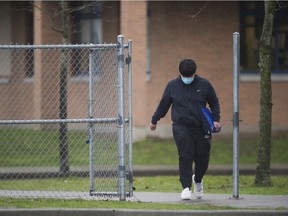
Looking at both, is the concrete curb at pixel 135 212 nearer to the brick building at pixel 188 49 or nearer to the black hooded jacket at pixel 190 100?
the black hooded jacket at pixel 190 100

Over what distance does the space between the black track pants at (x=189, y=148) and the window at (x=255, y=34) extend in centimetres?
1360

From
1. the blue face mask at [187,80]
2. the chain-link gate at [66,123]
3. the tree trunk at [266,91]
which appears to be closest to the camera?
the chain-link gate at [66,123]

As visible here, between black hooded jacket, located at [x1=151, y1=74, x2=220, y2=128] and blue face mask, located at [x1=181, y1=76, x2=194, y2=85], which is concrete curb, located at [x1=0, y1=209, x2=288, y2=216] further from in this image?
blue face mask, located at [x1=181, y1=76, x2=194, y2=85]

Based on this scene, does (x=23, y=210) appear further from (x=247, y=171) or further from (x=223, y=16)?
(x=223, y=16)

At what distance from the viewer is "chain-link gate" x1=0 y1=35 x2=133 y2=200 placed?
39.8 feet

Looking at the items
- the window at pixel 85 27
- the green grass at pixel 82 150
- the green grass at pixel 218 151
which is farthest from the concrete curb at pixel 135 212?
the window at pixel 85 27

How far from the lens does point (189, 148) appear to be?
484 inches

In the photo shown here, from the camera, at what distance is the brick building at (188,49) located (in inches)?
971

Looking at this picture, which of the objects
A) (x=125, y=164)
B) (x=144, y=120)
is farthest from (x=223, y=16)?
(x=125, y=164)

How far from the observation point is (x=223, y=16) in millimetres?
25328

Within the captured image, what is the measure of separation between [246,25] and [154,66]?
9.05ft

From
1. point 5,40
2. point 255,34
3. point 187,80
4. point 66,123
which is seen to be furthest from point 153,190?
point 5,40

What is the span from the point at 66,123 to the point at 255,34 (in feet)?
43.3

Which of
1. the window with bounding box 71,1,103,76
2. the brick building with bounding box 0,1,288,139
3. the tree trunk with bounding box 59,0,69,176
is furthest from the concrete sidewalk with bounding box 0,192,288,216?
the window with bounding box 71,1,103,76
